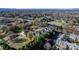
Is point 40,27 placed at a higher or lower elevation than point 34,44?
higher
